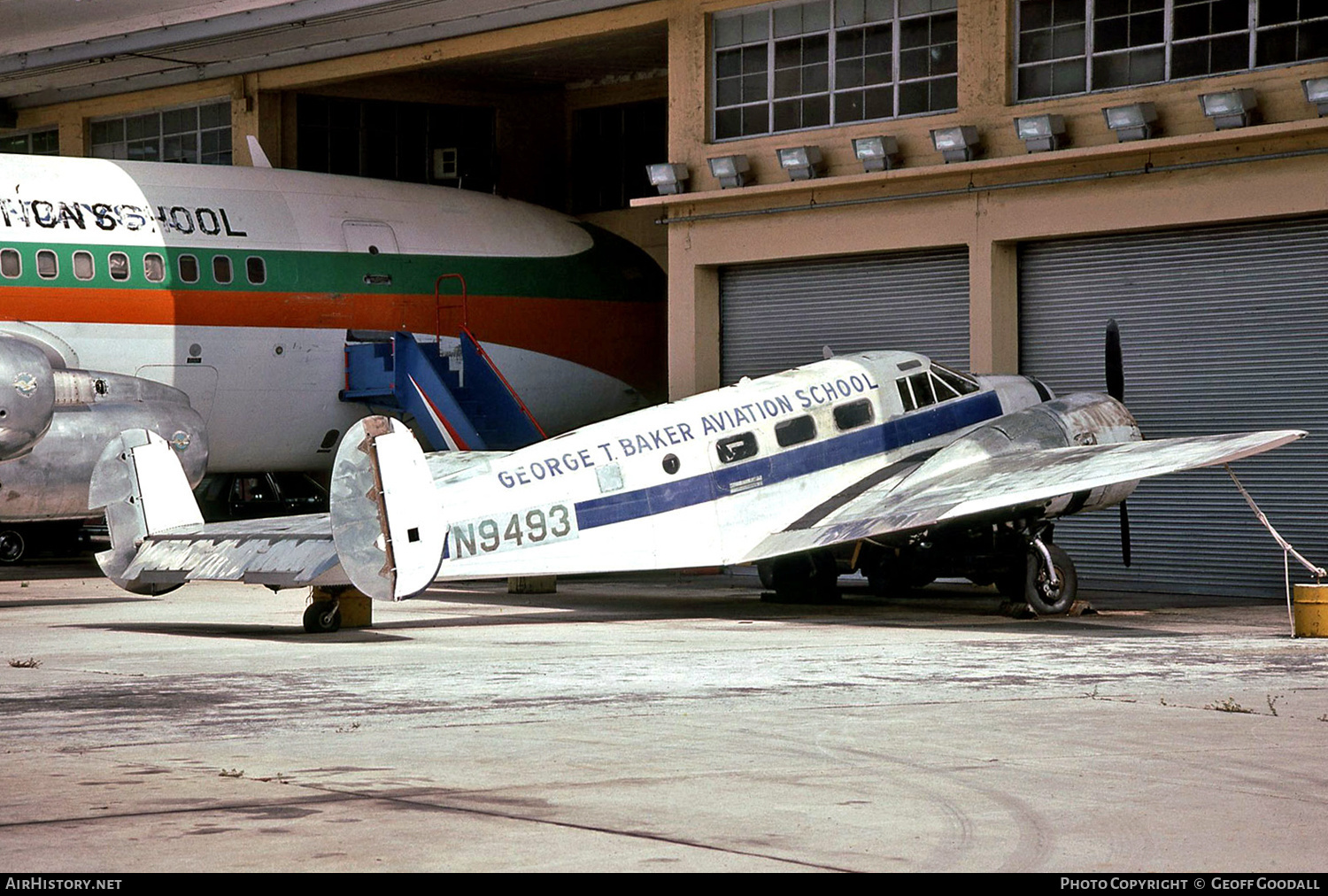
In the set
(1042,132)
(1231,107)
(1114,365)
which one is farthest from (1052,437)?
(1042,132)

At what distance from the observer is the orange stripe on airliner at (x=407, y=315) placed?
90.1 ft

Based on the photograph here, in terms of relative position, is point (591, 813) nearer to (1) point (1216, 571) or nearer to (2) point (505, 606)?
(2) point (505, 606)

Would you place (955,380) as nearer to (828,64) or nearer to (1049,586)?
(1049,586)

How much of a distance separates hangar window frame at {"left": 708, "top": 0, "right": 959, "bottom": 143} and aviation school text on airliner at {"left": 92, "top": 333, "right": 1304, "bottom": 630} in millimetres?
7119

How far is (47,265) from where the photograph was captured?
27.1 m

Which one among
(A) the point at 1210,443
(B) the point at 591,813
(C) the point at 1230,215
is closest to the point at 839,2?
(C) the point at 1230,215

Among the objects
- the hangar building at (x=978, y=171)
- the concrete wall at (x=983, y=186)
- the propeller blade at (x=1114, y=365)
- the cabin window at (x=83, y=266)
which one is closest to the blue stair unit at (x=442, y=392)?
the concrete wall at (x=983, y=186)

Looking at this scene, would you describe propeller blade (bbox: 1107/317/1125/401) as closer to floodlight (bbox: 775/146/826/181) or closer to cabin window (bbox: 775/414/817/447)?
cabin window (bbox: 775/414/817/447)

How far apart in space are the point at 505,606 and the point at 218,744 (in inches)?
464

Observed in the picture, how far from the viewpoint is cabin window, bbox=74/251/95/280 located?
2745 centimetres

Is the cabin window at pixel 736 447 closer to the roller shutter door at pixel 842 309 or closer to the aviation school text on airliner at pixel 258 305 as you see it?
the roller shutter door at pixel 842 309

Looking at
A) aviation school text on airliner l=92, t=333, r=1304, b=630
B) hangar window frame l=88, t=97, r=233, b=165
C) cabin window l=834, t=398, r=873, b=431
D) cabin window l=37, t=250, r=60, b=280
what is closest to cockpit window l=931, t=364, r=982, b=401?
aviation school text on airliner l=92, t=333, r=1304, b=630

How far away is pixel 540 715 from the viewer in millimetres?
12250

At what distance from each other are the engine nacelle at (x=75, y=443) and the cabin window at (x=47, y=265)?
10.4 feet
